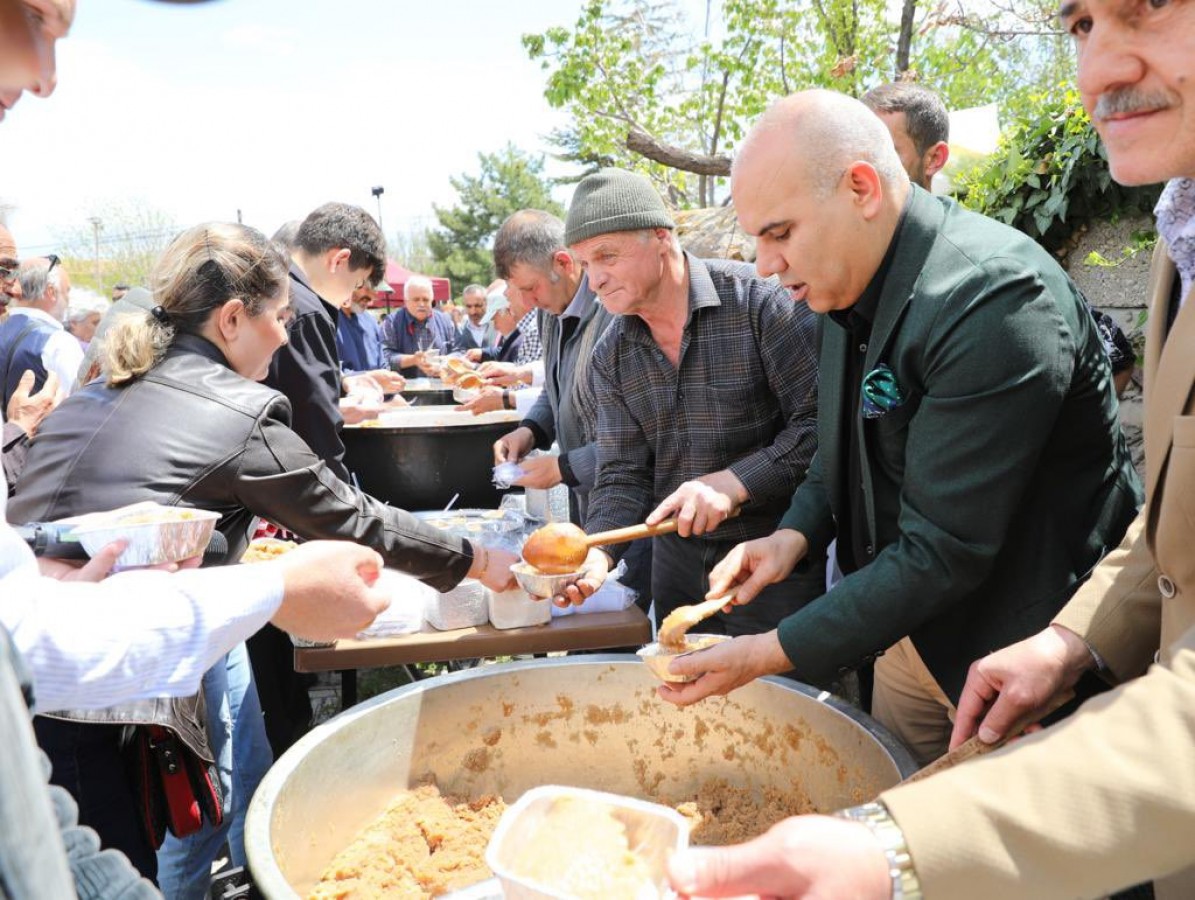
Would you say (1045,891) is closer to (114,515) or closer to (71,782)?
(114,515)

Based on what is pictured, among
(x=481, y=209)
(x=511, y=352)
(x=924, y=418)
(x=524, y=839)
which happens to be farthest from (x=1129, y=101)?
(x=481, y=209)

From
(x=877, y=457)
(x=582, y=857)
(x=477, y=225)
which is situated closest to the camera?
(x=582, y=857)

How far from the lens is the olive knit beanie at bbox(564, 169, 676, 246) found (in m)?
2.78

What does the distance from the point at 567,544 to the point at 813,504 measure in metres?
0.64

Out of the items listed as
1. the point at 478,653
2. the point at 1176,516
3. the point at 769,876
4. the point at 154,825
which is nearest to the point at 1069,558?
the point at 1176,516

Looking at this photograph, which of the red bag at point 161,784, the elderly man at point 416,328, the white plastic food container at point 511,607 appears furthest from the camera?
the elderly man at point 416,328

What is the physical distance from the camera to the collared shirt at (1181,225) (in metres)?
1.30

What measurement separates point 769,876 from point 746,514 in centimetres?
199

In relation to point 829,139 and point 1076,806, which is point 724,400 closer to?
point 829,139

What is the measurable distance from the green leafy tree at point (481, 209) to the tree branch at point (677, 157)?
2832 cm

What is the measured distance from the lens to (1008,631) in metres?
1.66

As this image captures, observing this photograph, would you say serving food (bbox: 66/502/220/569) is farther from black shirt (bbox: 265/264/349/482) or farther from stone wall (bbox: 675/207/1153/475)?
stone wall (bbox: 675/207/1153/475)

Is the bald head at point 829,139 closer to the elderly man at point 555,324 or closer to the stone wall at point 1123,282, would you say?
the elderly man at point 555,324

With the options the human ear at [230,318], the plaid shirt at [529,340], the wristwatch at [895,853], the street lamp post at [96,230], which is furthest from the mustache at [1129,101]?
the street lamp post at [96,230]
